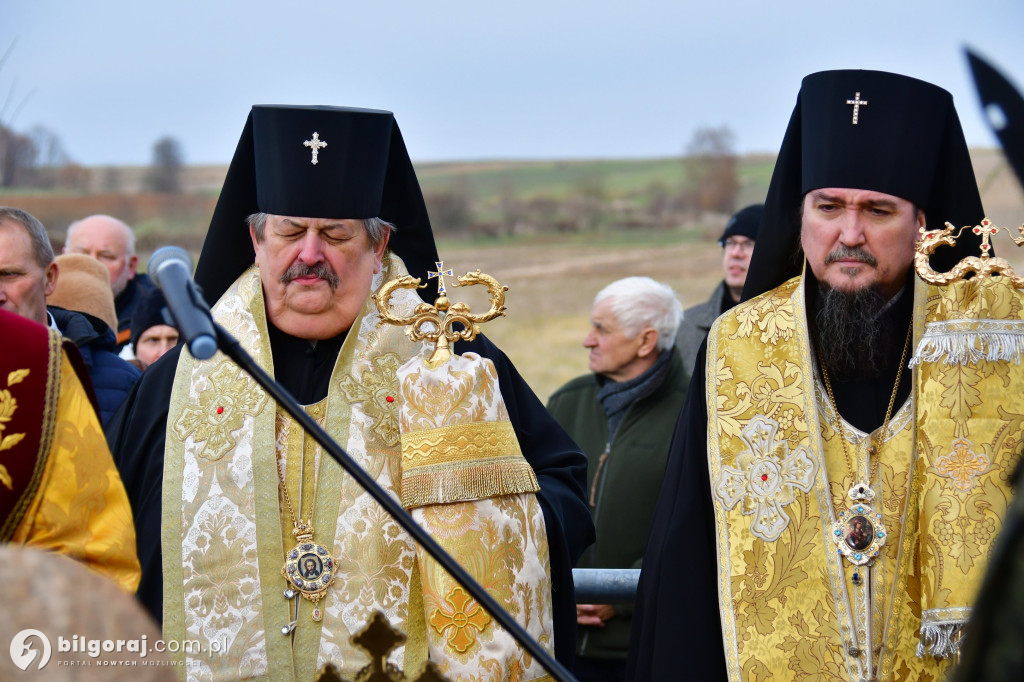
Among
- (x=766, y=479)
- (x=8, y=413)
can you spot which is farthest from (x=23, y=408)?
(x=766, y=479)

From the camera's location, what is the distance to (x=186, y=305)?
2.24 metres

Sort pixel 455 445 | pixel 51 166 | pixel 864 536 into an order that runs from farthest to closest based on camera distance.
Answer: pixel 51 166 < pixel 864 536 < pixel 455 445

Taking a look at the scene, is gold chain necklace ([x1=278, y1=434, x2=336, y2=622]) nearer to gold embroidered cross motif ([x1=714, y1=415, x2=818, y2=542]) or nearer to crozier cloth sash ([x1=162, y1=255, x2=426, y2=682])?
crozier cloth sash ([x1=162, y1=255, x2=426, y2=682])

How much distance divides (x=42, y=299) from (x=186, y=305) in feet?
9.01

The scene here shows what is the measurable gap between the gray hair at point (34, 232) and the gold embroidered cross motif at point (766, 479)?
2714 mm

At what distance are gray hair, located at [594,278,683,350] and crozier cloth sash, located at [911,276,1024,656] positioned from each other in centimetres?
230

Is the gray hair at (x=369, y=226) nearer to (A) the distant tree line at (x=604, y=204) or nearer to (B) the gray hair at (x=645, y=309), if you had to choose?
(B) the gray hair at (x=645, y=309)

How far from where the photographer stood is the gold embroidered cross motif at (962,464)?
3455 mm

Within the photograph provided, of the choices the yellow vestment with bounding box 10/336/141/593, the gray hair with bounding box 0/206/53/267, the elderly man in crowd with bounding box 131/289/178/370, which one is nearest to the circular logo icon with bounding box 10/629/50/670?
the yellow vestment with bounding box 10/336/141/593

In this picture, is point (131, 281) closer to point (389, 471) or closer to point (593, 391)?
point (593, 391)

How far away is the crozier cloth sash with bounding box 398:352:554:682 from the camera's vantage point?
3.32 meters

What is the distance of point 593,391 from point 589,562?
0.87 meters

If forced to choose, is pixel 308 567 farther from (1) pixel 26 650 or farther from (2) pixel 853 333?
(1) pixel 26 650

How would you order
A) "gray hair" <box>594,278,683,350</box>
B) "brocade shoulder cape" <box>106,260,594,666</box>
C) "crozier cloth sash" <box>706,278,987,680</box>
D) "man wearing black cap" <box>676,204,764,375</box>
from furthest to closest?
"man wearing black cap" <box>676,204,764,375</box> → "gray hair" <box>594,278,683,350</box> → "brocade shoulder cape" <box>106,260,594,666</box> → "crozier cloth sash" <box>706,278,987,680</box>
